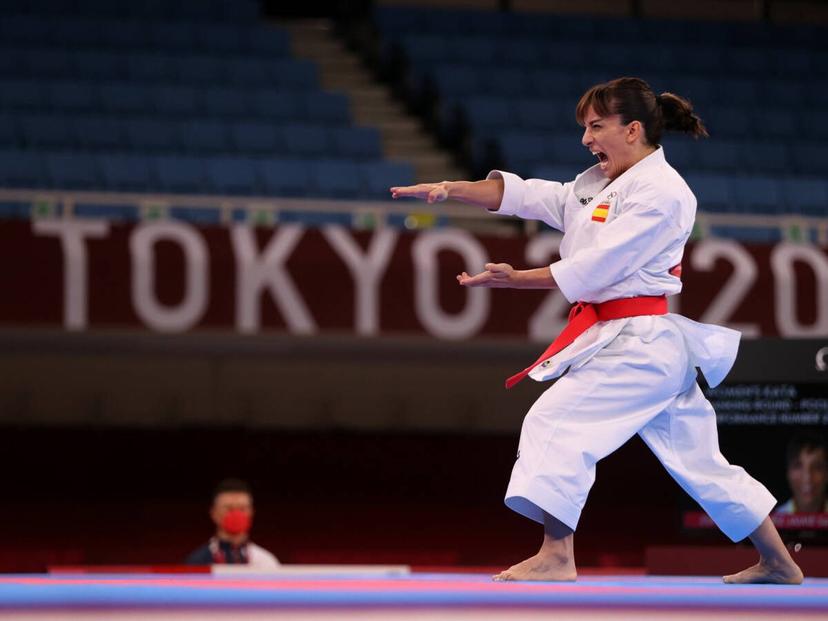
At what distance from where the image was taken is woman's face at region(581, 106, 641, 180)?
3.02 meters

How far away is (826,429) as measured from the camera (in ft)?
14.4

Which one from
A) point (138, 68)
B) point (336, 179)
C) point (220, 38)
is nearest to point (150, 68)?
point (138, 68)

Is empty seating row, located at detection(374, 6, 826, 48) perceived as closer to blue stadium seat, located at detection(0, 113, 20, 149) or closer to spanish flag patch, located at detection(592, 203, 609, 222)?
blue stadium seat, located at detection(0, 113, 20, 149)

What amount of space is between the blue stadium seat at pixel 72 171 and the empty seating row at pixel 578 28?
3724mm

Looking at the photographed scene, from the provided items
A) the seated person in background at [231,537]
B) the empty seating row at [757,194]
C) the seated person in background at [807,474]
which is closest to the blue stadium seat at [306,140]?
the empty seating row at [757,194]

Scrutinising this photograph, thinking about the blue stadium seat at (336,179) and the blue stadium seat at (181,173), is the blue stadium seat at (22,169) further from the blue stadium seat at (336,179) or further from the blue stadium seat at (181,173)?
the blue stadium seat at (336,179)

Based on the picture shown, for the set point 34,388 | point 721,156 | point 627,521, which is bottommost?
point 627,521

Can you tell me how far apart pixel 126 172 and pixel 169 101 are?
1.18 m

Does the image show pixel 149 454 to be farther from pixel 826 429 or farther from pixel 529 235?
pixel 826 429

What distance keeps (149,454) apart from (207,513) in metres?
0.55

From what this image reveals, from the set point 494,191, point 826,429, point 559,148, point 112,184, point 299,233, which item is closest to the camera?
point 494,191

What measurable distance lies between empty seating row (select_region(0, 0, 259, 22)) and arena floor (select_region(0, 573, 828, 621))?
801cm

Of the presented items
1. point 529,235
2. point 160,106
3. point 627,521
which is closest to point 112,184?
point 160,106

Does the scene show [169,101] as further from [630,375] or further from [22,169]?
[630,375]
